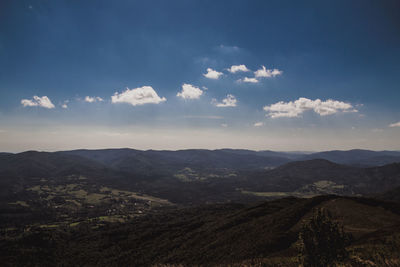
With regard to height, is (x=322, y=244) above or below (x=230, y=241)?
above

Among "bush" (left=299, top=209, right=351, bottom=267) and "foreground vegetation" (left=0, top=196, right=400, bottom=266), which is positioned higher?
"bush" (left=299, top=209, right=351, bottom=267)

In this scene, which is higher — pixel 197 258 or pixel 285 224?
pixel 285 224

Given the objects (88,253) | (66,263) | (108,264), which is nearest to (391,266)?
(108,264)

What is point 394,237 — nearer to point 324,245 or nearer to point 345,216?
point 324,245

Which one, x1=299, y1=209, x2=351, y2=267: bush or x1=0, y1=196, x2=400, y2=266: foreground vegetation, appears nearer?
x1=299, y1=209, x2=351, y2=267: bush

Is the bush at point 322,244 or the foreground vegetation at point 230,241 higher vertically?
the bush at point 322,244

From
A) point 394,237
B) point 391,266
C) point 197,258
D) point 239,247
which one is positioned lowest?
point 197,258

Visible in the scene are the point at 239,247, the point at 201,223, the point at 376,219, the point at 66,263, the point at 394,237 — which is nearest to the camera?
the point at 394,237

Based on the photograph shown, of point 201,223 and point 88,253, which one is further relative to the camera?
point 201,223

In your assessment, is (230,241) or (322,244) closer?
(322,244)

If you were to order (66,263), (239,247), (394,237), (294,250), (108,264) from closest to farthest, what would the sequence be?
1. (394,237)
2. (294,250)
3. (239,247)
4. (108,264)
5. (66,263)

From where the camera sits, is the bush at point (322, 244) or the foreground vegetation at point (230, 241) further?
the foreground vegetation at point (230, 241)
